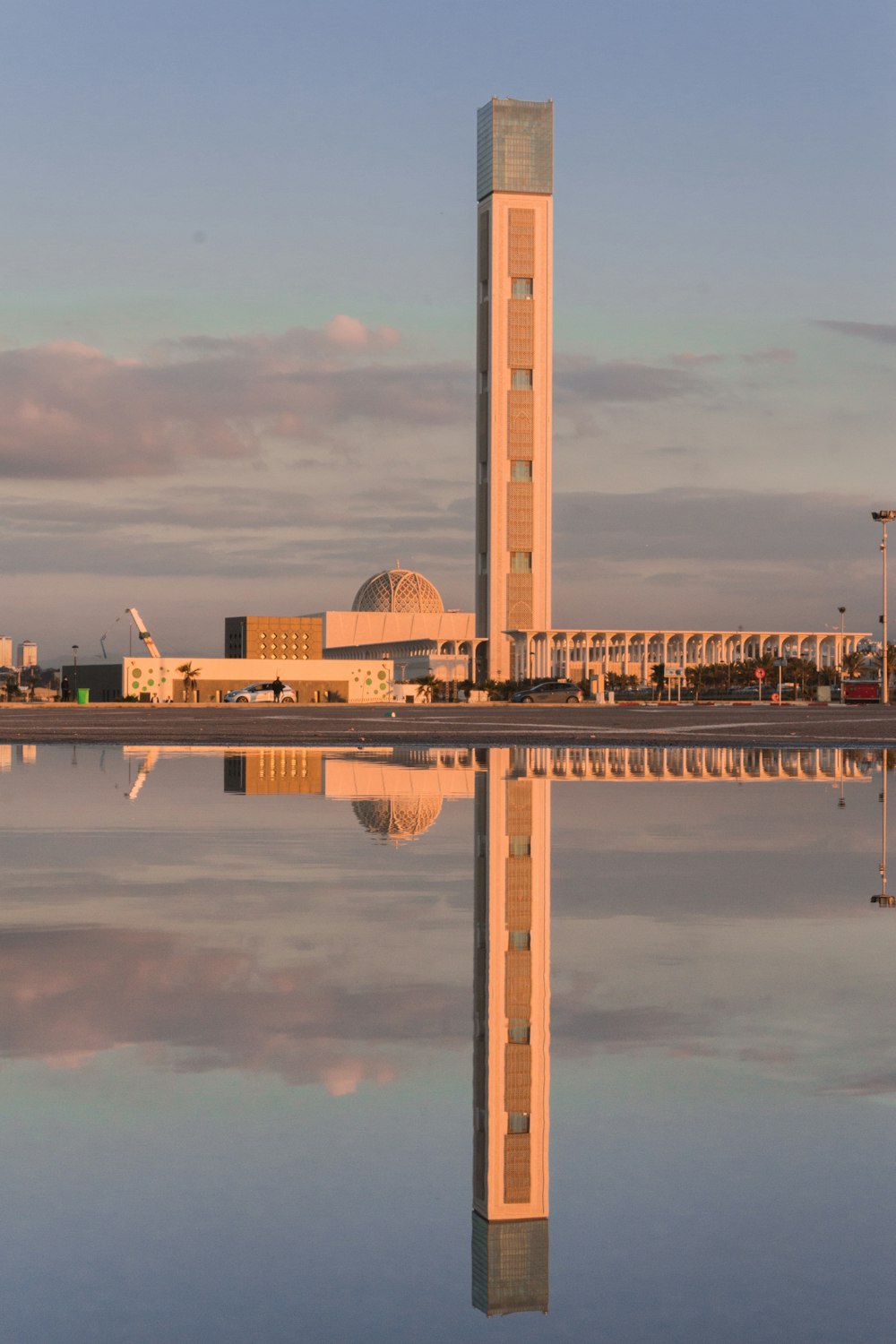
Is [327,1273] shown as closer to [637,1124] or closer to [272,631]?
[637,1124]

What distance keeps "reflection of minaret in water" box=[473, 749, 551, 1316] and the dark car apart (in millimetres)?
87464

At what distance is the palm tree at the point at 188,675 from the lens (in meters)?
134

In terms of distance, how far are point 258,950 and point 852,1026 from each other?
3080mm

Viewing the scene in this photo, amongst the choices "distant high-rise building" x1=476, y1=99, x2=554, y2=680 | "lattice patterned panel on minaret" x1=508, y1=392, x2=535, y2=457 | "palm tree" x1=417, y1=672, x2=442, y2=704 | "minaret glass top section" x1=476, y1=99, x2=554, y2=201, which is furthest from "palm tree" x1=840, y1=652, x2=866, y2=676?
"minaret glass top section" x1=476, y1=99, x2=554, y2=201

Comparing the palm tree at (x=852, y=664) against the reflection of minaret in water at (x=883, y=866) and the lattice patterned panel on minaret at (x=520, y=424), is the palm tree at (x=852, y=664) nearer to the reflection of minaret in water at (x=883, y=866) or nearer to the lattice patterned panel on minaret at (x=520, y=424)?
the lattice patterned panel on minaret at (x=520, y=424)

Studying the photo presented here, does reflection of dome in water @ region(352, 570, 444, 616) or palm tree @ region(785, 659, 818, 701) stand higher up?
reflection of dome in water @ region(352, 570, 444, 616)

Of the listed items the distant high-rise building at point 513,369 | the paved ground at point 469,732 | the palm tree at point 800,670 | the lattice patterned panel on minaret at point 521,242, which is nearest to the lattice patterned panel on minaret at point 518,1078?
the paved ground at point 469,732

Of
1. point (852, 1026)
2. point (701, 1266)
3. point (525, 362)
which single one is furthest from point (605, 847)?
point (525, 362)

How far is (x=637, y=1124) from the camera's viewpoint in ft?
15.7

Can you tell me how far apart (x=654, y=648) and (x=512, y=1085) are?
528ft

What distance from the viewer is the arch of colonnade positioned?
140m

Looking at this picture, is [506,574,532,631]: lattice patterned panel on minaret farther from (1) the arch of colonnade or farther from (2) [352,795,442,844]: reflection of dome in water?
(2) [352,795,442,844]: reflection of dome in water

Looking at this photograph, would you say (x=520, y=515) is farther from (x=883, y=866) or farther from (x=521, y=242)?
(x=883, y=866)

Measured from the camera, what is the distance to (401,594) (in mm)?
185500
